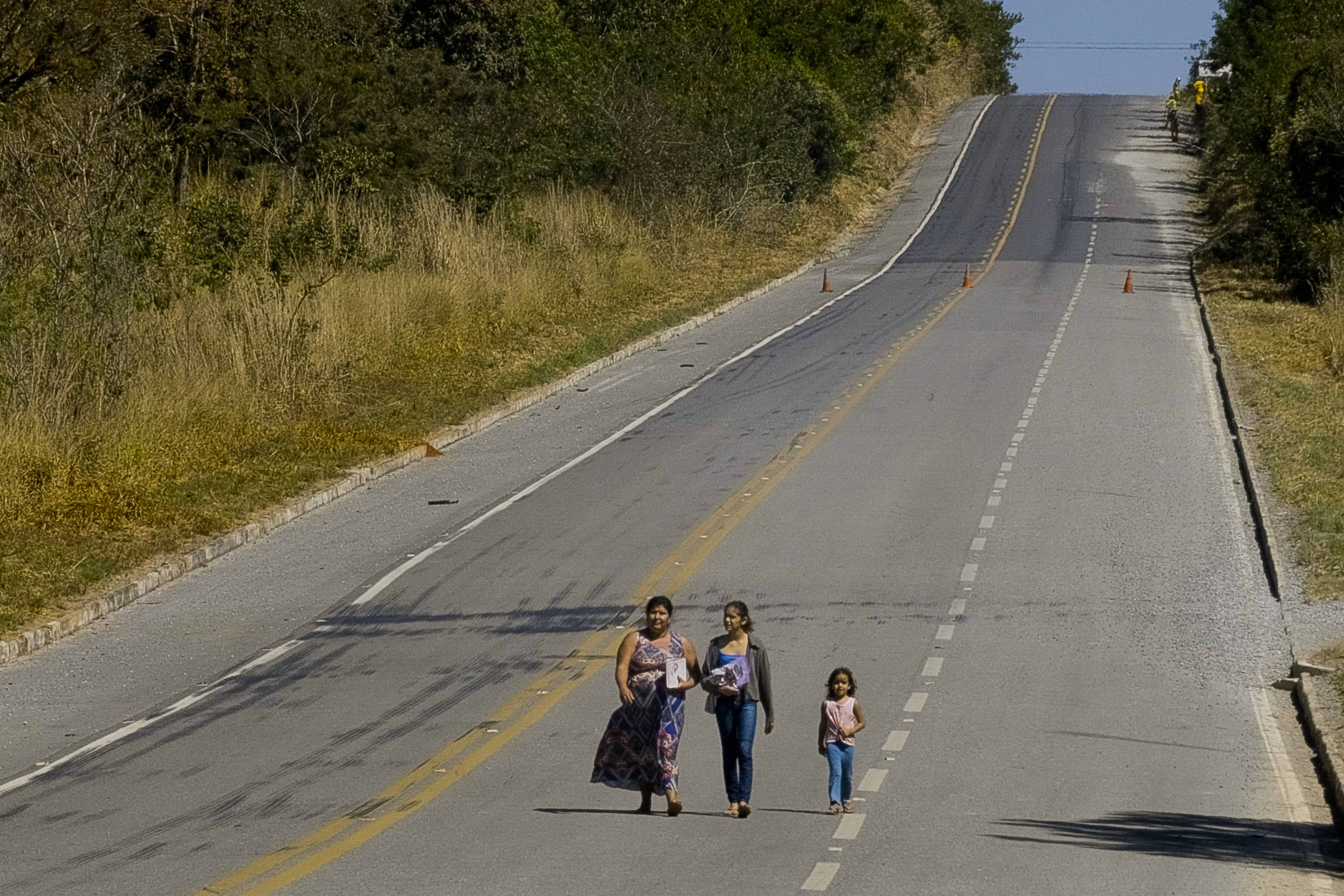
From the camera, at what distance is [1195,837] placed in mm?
10062

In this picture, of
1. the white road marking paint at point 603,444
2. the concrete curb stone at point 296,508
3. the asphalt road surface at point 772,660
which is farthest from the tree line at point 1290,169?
the asphalt road surface at point 772,660

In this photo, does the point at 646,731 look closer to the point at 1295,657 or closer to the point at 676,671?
the point at 676,671

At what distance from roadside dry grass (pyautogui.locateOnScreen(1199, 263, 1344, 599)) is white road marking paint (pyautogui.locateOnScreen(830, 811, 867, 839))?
773 cm

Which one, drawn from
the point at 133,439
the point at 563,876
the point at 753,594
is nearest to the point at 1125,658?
the point at 753,594

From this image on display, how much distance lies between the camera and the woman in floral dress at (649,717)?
10.5 metres


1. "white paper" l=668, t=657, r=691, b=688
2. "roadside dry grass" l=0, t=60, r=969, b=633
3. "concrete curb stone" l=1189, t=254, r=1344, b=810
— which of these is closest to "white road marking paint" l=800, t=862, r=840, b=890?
"white paper" l=668, t=657, r=691, b=688

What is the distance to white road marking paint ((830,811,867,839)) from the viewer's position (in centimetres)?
993

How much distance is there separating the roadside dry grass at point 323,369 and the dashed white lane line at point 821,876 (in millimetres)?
9229

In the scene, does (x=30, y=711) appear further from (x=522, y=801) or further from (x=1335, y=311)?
(x=1335, y=311)

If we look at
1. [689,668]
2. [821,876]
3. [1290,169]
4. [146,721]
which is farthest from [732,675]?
[1290,169]

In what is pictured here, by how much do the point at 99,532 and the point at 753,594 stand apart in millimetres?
6990

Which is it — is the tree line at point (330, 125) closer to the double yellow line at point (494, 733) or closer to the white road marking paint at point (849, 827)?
the double yellow line at point (494, 733)

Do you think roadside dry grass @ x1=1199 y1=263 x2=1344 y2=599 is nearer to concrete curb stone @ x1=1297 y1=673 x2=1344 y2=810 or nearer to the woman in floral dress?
concrete curb stone @ x1=1297 y1=673 x2=1344 y2=810

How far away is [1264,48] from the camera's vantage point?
71.0 metres
